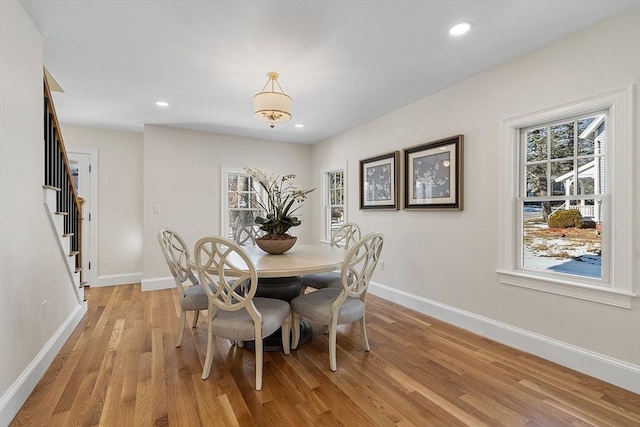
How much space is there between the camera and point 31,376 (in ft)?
6.04

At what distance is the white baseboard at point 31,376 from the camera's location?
5.10 feet

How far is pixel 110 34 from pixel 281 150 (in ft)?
11.2

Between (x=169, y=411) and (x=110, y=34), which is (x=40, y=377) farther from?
(x=110, y=34)

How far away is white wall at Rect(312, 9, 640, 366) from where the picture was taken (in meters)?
1.98

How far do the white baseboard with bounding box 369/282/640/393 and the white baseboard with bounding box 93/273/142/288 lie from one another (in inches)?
170

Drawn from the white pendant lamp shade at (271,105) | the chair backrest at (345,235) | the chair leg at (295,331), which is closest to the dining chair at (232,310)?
the chair leg at (295,331)

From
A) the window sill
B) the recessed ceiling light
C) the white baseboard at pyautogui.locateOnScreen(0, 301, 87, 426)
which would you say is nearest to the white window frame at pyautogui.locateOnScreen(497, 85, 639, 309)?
the window sill

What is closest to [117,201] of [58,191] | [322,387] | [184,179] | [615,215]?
[184,179]

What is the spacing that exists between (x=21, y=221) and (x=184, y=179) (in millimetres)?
2864

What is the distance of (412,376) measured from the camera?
204cm

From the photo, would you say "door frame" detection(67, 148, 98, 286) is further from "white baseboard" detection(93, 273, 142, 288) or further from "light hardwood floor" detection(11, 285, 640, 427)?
"light hardwood floor" detection(11, 285, 640, 427)

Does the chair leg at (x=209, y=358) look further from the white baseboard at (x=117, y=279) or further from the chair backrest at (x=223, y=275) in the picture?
the white baseboard at (x=117, y=279)

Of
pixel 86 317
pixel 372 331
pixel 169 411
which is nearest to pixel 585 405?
pixel 372 331

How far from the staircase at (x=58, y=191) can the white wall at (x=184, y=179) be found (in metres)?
1.14
